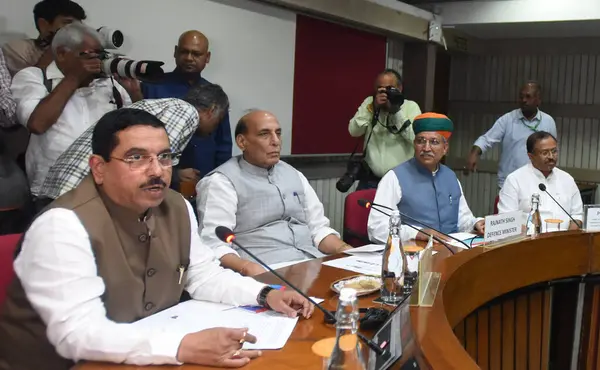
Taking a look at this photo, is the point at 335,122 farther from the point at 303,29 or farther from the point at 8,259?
the point at 8,259

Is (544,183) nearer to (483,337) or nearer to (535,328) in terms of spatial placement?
(535,328)

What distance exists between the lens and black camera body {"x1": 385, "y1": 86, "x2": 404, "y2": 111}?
3.71 meters

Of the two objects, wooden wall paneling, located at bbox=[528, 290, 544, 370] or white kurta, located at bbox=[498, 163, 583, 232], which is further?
white kurta, located at bbox=[498, 163, 583, 232]

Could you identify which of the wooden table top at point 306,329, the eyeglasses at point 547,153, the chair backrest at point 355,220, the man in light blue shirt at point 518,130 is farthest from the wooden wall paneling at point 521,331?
the man in light blue shirt at point 518,130

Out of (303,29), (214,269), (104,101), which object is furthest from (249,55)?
(214,269)

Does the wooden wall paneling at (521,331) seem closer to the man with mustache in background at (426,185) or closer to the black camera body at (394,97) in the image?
the man with mustache in background at (426,185)

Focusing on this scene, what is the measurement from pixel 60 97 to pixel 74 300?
132 cm

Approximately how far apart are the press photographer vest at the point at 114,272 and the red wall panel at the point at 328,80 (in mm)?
3103

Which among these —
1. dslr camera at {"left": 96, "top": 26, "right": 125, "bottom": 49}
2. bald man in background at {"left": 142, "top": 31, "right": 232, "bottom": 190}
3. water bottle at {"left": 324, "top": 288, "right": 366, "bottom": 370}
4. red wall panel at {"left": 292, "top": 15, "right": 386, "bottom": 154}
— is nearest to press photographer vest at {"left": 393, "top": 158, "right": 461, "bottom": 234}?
bald man in background at {"left": 142, "top": 31, "right": 232, "bottom": 190}

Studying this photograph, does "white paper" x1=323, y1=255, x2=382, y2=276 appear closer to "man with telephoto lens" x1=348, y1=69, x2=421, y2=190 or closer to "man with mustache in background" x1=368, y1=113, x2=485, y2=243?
"man with mustache in background" x1=368, y1=113, x2=485, y2=243

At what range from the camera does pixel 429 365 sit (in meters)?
0.88

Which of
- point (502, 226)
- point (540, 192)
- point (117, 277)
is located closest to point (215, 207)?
point (117, 277)

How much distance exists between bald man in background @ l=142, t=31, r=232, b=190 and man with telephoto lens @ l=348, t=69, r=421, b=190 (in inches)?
45.6

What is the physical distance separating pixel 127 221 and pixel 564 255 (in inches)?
56.7
